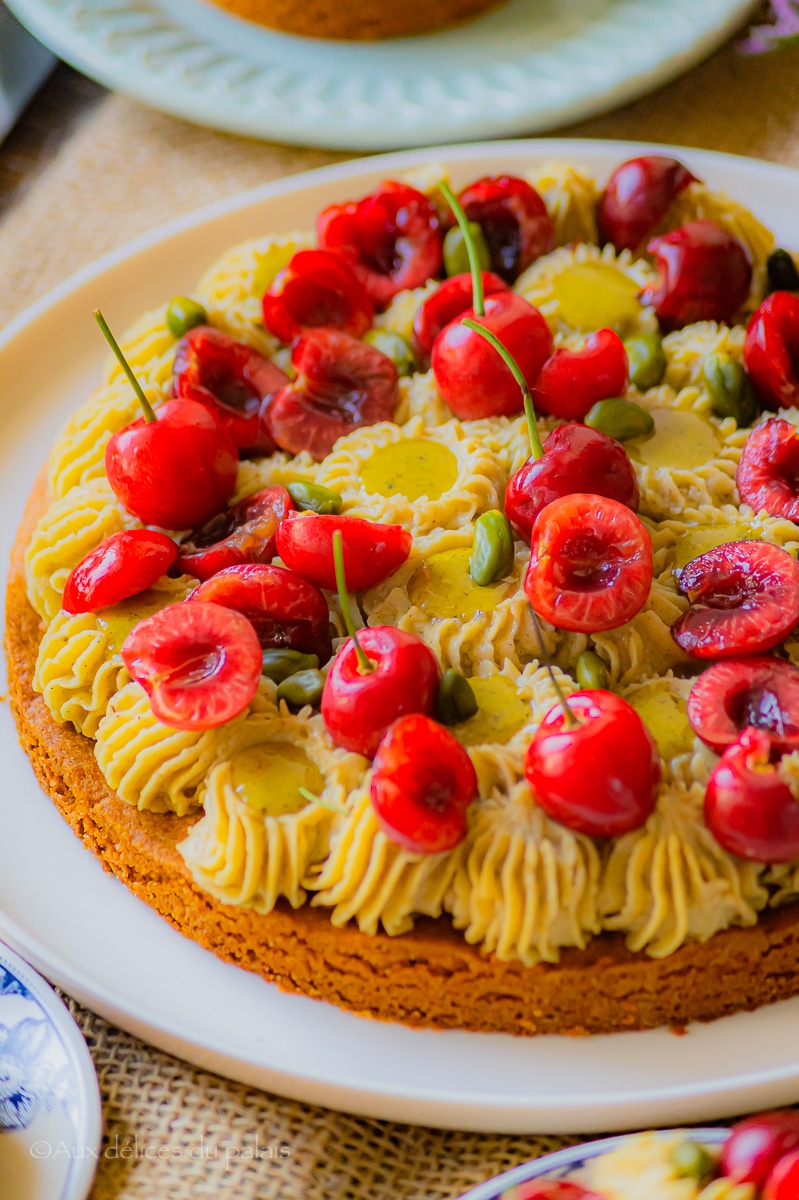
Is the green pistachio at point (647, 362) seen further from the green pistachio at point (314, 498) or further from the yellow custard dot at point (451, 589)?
the green pistachio at point (314, 498)

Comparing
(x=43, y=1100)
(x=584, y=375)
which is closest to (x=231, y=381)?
(x=584, y=375)

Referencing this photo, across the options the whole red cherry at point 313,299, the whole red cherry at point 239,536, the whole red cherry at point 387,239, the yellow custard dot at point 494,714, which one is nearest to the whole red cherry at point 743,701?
the yellow custard dot at point 494,714

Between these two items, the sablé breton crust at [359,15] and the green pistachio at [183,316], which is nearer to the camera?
the green pistachio at [183,316]

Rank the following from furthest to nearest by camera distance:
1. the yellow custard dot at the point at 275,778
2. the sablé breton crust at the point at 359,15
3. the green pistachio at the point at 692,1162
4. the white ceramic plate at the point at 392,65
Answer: the sablé breton crust at the point at 359,15 → the white ceramic plate at the point at 392,65 → the yellow custard dot at the point at 275,778 → the green pistachio at the point at 692,1162

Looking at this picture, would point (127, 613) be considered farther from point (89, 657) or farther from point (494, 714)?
point (494, 714)

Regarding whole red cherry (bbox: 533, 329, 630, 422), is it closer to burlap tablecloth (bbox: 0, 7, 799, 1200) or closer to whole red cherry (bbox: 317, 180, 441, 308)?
whole red cherry (bbox: 317, 180, 441, 308)

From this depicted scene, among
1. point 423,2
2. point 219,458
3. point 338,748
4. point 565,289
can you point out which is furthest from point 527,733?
point 423,2

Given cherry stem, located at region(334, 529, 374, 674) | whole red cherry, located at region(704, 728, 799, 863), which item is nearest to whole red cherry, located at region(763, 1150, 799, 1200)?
whole red cherry, located at region(704, 728, 799, 863)

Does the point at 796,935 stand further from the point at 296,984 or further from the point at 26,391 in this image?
the point at 26,391
